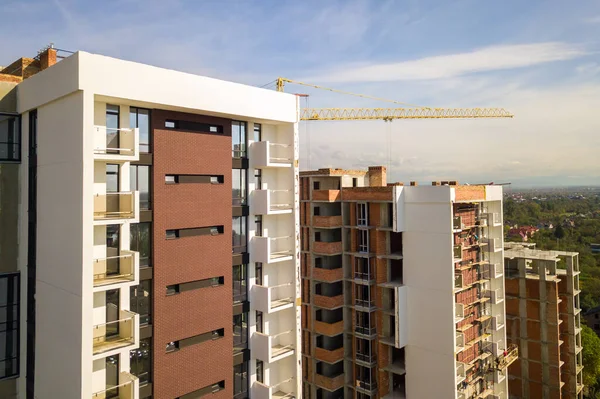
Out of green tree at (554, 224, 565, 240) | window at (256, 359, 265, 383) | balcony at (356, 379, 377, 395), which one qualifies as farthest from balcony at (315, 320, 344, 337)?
green tree at (554, 224, 565, 240)

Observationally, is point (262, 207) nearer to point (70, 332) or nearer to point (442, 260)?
point (70, 332)

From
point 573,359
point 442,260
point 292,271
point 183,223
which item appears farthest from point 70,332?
point 573,359

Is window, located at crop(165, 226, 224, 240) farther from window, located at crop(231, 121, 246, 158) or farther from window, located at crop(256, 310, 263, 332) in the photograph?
window, located at crop(256, 310, 263, 332)

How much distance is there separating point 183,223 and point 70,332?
487 centimetres

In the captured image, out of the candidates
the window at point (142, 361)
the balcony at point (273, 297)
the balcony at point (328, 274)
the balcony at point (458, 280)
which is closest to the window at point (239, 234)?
the balcony at point (273, 297)

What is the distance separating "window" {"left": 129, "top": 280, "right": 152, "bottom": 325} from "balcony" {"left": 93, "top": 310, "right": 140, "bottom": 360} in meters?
0.52

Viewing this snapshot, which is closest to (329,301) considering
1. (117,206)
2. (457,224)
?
(457,224)

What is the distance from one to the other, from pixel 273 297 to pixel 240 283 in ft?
5.88

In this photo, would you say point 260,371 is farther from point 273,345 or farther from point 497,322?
point 497,322

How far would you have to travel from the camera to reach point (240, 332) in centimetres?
1711

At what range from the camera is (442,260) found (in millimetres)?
24500

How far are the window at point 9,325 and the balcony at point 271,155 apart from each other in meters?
9.74

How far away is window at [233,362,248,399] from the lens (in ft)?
→ 55.7

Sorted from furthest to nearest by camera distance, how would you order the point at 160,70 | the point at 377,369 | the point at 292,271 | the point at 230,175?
the point at 377,369
the point at 292,271
the point at 230,175
the point at 160,70
